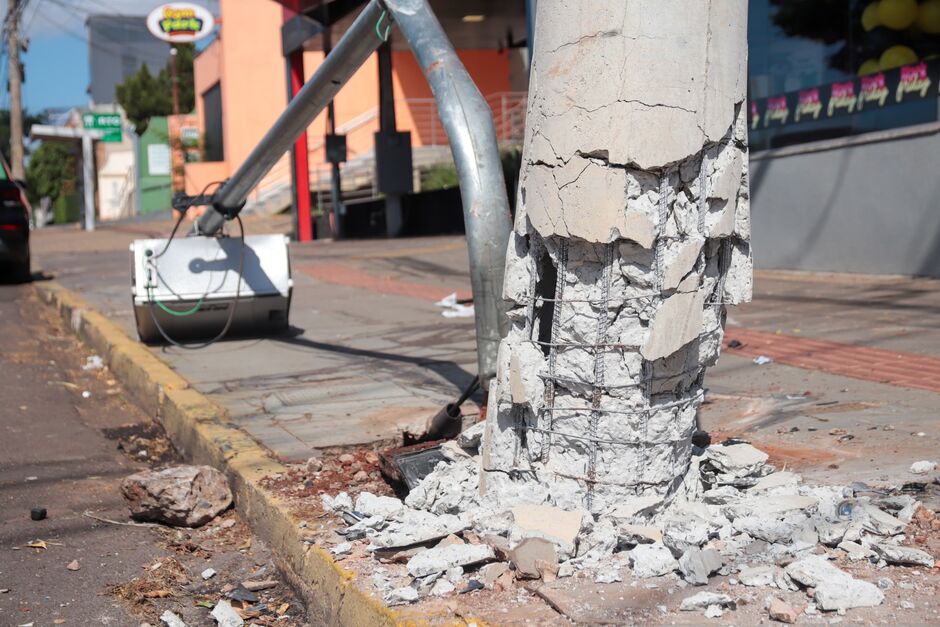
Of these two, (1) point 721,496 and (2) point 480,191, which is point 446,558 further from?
(2) point 480,191

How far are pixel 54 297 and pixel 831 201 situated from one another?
9.34 metres

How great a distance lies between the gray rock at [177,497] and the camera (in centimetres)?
421

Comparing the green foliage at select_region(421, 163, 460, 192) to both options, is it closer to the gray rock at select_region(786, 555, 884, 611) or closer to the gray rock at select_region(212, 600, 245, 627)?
the gray rock at select_region(212, 600, 245, 627)

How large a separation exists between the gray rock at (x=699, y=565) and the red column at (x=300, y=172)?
20.4 meters

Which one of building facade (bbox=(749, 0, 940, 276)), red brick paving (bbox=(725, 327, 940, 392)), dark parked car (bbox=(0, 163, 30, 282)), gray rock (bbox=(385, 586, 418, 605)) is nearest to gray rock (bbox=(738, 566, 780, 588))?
gray rock (bbox=(385, 586, 418, 605))

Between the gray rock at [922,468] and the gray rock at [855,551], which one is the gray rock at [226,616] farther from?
the gray rock at [922,468]

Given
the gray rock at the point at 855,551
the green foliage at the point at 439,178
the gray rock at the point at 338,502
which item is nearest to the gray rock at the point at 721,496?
the gray rock at the point at 855,551

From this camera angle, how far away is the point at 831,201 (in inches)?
447

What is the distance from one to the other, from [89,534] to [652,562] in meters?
2.56

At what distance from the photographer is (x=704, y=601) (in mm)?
2580

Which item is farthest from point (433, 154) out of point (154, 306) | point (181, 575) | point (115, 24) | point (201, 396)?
point (115, 24)

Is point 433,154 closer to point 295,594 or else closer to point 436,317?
point 436,317

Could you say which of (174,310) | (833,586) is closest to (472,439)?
(833,586)

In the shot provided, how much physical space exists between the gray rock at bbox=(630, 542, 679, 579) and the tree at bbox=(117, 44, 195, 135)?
48.8m
